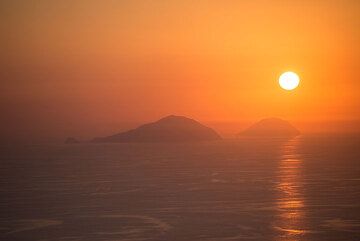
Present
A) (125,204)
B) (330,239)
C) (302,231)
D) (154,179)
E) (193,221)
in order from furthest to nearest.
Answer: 1. (154,179)
2. (125,204)
3. (193,221)
4. (302,231)
5. (330,239)

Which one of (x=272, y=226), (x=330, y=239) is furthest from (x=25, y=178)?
(x=330, y=239)

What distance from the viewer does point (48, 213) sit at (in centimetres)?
4481

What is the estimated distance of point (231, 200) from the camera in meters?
50.2

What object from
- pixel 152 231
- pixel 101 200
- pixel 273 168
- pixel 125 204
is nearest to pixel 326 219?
pixel 152 231

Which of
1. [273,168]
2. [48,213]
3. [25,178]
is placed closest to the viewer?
[48,213]

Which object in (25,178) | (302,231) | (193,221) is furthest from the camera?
(25,178)

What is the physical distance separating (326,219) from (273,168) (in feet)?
159

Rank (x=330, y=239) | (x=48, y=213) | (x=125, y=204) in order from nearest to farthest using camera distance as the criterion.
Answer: (x=330, y=239)
(x=48, y=213)
(x=125, y=204)

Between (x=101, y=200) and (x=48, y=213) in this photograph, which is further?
(x=101, y=200)

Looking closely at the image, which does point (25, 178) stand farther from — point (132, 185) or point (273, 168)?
point (273, 168)

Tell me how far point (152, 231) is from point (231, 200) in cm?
1559

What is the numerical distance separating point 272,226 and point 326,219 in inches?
205

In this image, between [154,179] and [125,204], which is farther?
[154,179]

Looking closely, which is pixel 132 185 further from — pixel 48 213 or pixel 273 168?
pixel 273 168
